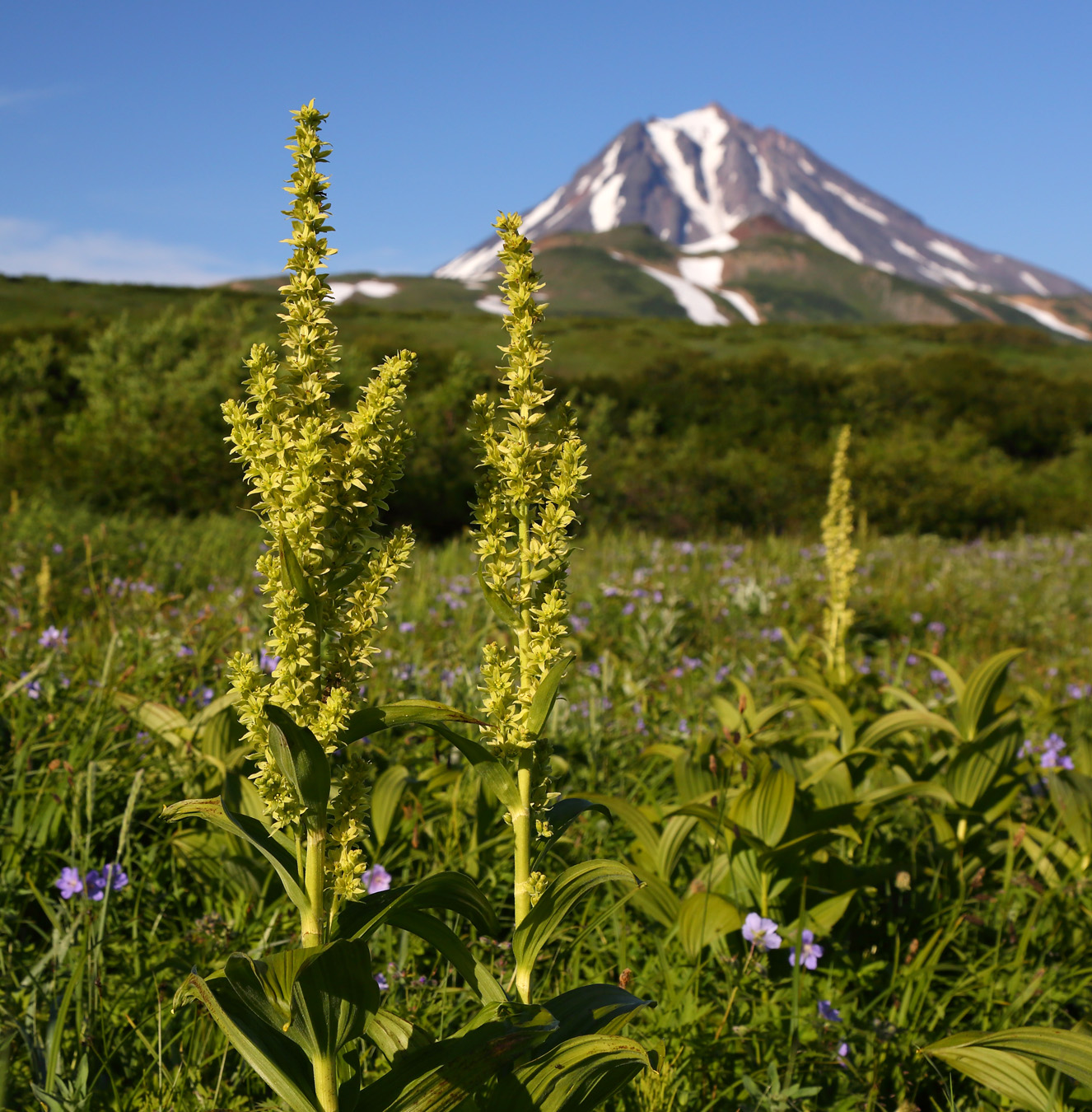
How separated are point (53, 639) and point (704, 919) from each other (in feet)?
9.40

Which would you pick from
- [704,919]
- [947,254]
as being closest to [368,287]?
[704,919]

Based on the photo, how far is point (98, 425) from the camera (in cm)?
1145

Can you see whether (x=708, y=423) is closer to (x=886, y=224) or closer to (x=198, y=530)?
(x=198, y=530)

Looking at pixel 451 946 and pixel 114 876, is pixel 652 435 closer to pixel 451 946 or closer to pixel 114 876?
pixel 114 876

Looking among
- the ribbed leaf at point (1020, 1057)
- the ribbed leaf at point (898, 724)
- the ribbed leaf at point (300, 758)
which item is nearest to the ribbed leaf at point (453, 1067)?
the ribbed leaf at point (300, 758)

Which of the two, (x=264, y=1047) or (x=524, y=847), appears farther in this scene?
(x=524, y=847)

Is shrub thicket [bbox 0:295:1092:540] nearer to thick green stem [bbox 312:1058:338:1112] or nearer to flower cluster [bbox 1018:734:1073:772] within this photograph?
flower cluster [bbox 1018:734:1073:772]

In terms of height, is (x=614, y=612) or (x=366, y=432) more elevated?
(x=366, y=432)

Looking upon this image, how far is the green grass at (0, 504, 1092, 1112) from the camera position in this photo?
6.30 ft

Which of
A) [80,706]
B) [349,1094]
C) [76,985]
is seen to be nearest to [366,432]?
[349,1094]

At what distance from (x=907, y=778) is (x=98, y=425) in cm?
1159

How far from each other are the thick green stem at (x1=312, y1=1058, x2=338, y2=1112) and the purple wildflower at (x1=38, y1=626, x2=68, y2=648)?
2.78m

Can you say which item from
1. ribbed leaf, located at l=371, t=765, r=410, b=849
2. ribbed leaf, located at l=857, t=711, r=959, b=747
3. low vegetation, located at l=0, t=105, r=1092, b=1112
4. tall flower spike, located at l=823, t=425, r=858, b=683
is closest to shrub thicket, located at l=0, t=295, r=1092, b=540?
tall flower spike, located at l=823, t=425, r=858, b=683

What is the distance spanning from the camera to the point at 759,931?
2082 millimetres
